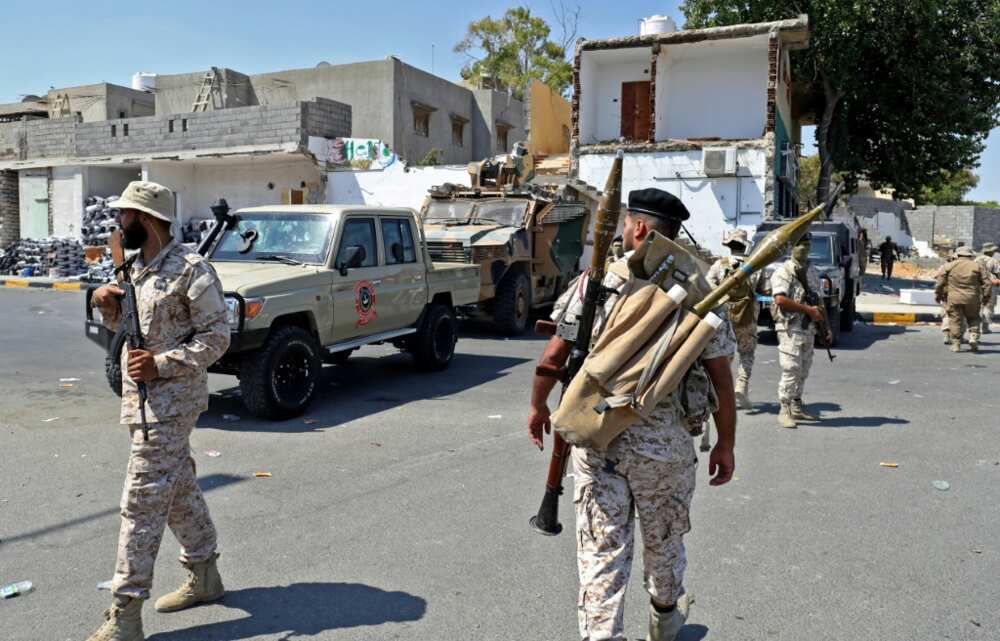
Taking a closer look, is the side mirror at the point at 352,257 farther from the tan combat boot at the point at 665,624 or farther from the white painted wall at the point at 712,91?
the white painted wall at the point at 712,91

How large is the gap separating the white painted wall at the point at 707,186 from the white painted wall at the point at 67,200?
1438 cm

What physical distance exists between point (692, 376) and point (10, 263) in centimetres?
2645

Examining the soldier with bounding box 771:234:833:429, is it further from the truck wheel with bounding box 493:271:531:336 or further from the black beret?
the truck wheel with bounding box 493:271:531:336

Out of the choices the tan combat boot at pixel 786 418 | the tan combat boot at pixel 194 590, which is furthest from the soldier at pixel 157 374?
the tan combat boot at pixel 786 418

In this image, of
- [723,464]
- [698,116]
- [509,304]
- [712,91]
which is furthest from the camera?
[698,116]

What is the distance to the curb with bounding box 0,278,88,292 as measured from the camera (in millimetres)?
20578

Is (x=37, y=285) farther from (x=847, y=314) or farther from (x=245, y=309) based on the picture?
(x=847, y=314)

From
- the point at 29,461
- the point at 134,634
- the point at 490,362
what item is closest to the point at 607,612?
the point at 134,634

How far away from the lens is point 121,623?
3.19m

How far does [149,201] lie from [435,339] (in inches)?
240

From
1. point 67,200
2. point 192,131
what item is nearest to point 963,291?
point 192,131

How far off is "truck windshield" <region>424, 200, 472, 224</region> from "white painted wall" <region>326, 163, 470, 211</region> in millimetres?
8013

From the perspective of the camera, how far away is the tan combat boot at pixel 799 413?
7.36 metres

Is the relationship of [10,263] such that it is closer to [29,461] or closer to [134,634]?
[29,461]
